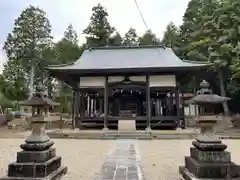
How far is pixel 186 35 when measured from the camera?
34.3 metres

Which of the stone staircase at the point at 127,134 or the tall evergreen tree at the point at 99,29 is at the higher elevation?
the tall evergreen tree at the point at 99,29

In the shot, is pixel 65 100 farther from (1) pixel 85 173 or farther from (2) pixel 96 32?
(1) pixel 85 173

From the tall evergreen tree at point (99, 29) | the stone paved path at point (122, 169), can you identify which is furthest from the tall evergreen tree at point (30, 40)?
the stone paved path at point (122, 169)

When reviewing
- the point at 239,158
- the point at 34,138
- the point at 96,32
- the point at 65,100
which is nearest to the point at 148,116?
the point at 239,158

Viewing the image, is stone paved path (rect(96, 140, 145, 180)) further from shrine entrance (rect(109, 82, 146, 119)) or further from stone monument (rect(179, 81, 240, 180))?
shrine entrance (rect(109, 82, 146, 119))

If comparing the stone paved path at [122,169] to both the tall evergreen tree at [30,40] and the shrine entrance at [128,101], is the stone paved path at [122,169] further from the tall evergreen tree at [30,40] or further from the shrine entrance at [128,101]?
the tall evergreen tree at [30,40]

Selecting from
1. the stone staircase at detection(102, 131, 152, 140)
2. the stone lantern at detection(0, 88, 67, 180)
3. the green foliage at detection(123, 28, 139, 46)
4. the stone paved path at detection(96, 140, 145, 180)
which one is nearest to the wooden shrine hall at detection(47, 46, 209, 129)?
the stone staircase at detection(102, 131, 152, 140)

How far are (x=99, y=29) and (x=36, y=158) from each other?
3817cm

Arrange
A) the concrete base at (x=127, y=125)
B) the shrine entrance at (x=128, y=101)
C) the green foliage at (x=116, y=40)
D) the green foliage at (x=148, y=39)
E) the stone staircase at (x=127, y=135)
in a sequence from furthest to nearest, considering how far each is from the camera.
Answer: the green foliage at (x=148, y=39), the green foliage at (x=116, y=40), the shrine entrance at (x=128, y=101), the concrete base at (x=127, y=125), the stone staircase at (x=127, y=135)

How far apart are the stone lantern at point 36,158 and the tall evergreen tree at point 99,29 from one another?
35.9m

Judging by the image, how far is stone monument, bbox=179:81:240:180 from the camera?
4.60m

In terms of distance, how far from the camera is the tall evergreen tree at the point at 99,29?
4103 centimetres

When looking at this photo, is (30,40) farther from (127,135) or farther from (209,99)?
(209,99)

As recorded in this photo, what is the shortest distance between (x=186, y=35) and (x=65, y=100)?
690 inches
